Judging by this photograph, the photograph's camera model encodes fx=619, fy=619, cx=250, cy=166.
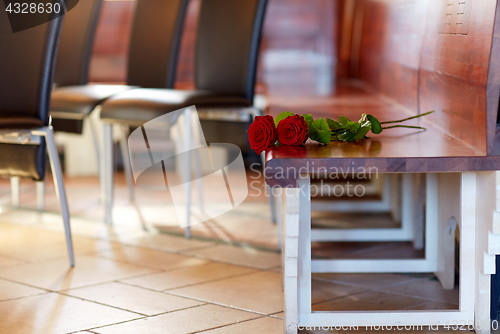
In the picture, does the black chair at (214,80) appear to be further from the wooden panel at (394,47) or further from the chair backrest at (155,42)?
the wooden panel at (394,47)

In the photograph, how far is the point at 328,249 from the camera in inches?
86.0

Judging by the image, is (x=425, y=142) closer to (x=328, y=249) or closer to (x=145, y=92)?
(x=328, y=249)

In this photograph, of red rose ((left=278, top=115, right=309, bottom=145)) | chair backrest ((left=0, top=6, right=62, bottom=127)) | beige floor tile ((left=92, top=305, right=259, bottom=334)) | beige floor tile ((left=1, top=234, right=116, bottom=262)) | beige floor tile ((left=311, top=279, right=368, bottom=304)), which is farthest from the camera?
beige floor tile ((left=1, top=234, right=116, bottom=262))

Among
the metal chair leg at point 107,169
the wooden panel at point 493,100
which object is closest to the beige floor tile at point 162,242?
the metal chair leg at point 107,169

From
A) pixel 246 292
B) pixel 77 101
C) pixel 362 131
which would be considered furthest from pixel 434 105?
pixel 77 101

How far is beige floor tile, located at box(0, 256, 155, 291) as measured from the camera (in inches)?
72.4

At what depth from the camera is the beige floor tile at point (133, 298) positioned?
5.29 ft

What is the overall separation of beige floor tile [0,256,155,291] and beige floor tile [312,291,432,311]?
622mm

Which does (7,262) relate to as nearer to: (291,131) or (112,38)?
(291,131)

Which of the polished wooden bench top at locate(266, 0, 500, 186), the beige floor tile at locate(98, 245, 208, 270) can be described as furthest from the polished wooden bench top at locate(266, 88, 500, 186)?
the beige floor tile at locate(98, 245, 208, 270)

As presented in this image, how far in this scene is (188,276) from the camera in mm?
1895

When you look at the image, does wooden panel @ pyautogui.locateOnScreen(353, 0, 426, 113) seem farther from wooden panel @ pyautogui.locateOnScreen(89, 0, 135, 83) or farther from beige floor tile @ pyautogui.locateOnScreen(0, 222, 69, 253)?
wooden panel @ pyautogui.locateOnScreen(89, 0, 135, 83)

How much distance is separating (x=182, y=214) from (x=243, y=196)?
0.50 meters

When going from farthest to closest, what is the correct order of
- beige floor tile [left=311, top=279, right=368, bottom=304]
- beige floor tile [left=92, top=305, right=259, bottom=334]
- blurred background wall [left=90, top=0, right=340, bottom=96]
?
1. blurred background wall [left=90, top=0, right=340, bottom=96]
2. beige floor tile [left=311, top=279, right=368, bottom=304]
3. beige floor tile [left=92, top=305, right=259, bottom=334]
